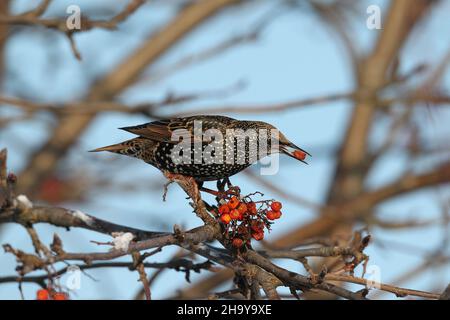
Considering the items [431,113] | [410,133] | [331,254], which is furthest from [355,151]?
[331,254]

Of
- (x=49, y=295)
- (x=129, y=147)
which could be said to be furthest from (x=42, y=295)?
(x=129, y=147)

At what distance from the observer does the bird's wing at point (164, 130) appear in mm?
5285

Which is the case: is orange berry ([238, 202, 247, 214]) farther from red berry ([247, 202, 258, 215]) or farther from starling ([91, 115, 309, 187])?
starling ([91, 115, 309, 187])

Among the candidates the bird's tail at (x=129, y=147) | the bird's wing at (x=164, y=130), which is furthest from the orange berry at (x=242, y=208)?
the bird's tail at (x=129, y=147)

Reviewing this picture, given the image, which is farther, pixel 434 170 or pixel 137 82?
pixel 137 82

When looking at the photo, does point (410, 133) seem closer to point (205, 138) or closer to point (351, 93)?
point (351, 93)

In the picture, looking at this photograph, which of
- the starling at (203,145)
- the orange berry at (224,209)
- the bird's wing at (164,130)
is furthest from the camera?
the bird's wing at (164,130)

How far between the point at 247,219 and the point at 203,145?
133cm

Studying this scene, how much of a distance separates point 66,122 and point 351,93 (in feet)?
13.2

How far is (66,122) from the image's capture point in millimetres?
9586

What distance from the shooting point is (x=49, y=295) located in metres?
3.87

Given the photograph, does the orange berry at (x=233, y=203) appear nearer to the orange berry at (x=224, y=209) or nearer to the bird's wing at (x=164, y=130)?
the orange berry at (x=224, y=209)

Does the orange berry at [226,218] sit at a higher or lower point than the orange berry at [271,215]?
lower

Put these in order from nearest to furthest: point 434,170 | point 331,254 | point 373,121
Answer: point 331,254, point 434,170, point 373,121
